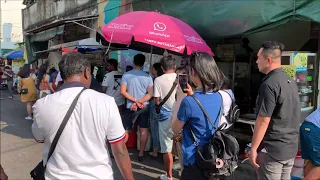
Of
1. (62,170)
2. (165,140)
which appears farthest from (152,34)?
(62,170)

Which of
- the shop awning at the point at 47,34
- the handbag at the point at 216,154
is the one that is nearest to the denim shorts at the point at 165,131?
the handbag at the point at 216,154

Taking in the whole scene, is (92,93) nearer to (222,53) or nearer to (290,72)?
(290,72)

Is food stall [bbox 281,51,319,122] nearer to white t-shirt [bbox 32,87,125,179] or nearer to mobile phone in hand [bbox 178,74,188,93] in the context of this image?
mobile phone in hand [bbox 178,74,188,93]

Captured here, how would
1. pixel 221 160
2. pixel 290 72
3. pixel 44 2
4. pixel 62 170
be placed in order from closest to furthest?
pixel 62 170
pixel 221 160
pixel 290 72
pixel 44 2

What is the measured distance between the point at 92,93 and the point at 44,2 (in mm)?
17652

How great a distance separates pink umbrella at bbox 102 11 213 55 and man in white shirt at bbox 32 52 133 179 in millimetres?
2589

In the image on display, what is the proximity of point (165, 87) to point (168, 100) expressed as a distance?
0.22m

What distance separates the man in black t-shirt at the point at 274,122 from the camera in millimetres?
2781

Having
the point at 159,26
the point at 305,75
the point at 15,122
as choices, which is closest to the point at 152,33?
the point at 159,26

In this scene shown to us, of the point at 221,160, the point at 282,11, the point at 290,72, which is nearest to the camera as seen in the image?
the point at 221,160

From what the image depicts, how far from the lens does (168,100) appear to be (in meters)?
4.55

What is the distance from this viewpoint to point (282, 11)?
15.6 ft

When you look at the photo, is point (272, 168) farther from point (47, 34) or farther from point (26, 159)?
point (47, 34)

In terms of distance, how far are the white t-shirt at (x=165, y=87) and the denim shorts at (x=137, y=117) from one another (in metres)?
0.92
